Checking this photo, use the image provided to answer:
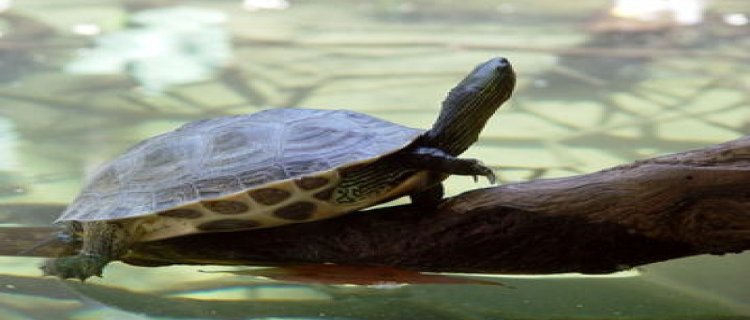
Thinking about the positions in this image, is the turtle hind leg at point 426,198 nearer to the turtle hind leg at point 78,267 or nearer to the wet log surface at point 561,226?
the wet log surface at point 561,226

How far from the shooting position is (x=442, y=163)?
1.59 m

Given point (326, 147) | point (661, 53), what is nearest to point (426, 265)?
point (326, 147)

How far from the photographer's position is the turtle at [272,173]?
158 centimetres

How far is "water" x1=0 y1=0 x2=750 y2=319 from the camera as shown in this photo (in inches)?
64.4

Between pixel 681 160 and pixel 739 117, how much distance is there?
1948 mm

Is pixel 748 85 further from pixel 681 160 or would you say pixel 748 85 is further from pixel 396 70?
pixel 681 160

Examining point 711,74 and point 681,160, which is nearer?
point 681,160

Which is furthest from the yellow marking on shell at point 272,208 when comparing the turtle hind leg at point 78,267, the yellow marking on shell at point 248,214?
the turtle hind leg at point 78,267

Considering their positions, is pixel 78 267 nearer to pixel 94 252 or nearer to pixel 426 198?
pixel 94 252

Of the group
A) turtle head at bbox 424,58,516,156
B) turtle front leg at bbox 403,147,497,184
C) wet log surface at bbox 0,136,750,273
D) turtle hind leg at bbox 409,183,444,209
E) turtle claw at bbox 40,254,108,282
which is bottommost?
turtle claw at bbox 40,254,108,282

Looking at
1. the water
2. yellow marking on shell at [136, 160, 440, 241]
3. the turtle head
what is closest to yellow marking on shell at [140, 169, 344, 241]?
yellow marking on shell at [136, 160, 440, 241]

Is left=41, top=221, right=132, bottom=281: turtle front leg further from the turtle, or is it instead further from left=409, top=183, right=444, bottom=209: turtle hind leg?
left=409, top=183, right=444, bottom=209: turtle hind leg

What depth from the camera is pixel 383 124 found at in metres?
1.72

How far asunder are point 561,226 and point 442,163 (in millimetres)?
238
